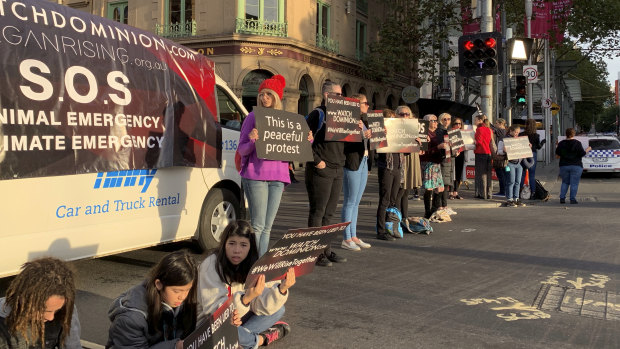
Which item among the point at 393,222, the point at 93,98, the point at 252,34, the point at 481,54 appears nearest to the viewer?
the point at 93,98

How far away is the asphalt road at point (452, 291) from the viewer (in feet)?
14.6

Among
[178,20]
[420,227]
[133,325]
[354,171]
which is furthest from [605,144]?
[133,325]

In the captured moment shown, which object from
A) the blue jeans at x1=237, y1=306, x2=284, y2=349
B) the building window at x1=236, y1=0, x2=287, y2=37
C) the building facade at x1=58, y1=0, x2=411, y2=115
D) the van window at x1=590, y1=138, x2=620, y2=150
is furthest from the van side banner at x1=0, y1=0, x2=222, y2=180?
the building window at x1=236, y1=0, x2=287, y2=37

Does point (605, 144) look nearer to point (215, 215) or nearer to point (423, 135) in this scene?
point (423, 135)

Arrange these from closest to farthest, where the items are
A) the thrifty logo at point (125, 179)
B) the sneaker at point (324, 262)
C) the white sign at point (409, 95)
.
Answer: the thrifty logo at point (125, 179) → the sneaker at point (324, 262) → the white sign at point (409, 95)

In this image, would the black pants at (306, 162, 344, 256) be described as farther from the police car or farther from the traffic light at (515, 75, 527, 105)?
the police car

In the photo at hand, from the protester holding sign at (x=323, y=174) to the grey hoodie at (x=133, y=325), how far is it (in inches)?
141

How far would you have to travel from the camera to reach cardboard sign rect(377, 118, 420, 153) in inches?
333

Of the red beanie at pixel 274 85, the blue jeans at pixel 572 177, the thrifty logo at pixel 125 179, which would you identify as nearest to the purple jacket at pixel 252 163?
the red beanie at pixel 274 85

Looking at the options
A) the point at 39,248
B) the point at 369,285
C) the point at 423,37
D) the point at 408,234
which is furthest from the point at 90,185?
the point at 423,37

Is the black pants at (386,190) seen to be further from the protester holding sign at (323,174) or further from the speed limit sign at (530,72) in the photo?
the speed limit sign at (530,72)

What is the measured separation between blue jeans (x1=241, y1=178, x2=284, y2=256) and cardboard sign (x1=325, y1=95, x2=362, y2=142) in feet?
3.69

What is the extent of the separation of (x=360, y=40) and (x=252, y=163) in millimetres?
28680

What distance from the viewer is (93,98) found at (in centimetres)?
545
